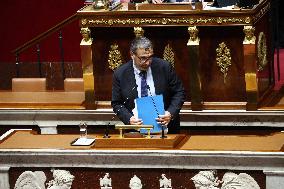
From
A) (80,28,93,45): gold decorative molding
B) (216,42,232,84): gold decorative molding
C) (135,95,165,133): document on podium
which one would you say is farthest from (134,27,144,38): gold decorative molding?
(135,95,165,133): document on podium

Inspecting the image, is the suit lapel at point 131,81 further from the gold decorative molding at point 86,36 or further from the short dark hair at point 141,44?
the gold decorative molding at point 86,36

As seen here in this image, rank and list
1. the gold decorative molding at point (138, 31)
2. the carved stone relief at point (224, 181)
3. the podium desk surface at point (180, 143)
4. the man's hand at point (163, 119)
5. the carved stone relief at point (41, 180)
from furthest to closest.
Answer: the gold decorative molding at point (138, 31) < the man's hand at point (163, 119) < the carved stone relief at point (41, 180) < the podium desk surface at point (180, 143) < the carved stone relief at point (224, 181)

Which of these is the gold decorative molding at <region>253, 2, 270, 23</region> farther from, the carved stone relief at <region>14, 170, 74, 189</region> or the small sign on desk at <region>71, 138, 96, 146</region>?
the carved stone relief at <region>14, 170, 74, 189</region>

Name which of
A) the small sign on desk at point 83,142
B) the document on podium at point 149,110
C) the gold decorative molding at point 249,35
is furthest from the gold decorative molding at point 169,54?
the small sign on desk at point 83,142

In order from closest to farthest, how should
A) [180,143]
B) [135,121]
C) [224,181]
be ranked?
[224,181]
[180,143]
[135,121]

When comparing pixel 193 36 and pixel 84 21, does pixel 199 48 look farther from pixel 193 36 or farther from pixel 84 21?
pixel 84 21

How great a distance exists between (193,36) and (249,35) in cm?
52

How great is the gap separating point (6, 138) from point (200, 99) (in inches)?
87.0

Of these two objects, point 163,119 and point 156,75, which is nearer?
point 163,119

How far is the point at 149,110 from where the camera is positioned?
27.7ft

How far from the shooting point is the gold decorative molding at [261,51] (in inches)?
403

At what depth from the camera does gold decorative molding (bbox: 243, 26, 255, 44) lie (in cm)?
995

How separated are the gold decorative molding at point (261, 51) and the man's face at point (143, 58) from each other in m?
1.87

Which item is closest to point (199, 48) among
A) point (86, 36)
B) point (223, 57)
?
point (223, 57)
